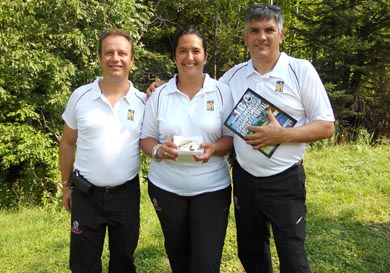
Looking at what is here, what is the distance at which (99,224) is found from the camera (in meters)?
2.73

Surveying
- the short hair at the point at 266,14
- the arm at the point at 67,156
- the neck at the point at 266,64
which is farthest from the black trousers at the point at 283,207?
the arm at the point at 67,156

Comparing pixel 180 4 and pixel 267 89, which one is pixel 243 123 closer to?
pixel 267 89

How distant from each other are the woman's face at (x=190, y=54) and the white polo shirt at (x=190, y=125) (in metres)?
0.14

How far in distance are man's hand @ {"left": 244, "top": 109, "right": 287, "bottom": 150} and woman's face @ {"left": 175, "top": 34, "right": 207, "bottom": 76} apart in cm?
58

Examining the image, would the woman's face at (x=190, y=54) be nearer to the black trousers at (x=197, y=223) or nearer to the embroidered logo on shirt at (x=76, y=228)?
the black trousers at (x=197, y=223)

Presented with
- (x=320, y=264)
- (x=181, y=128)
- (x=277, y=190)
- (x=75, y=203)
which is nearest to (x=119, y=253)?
(x=75, y=203)

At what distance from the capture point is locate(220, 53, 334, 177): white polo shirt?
249 cm

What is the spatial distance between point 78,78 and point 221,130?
20.9 ft

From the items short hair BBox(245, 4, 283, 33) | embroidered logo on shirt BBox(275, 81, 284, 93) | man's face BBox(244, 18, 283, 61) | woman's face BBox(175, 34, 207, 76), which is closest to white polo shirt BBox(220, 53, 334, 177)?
embroidered logo on shirt BBox(275, 81, 284, 93)

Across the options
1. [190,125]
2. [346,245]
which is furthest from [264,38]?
[346,245]

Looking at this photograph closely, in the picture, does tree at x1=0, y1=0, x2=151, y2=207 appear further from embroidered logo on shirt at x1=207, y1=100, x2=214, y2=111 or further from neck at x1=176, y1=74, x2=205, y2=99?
embroidered logo on shirt at x1=207, y1=100, x2=214, y2=111

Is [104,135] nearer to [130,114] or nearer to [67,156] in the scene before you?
[130,114]

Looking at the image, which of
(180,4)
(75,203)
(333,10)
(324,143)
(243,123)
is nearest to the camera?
(243,123)

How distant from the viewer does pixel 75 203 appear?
2781mm
